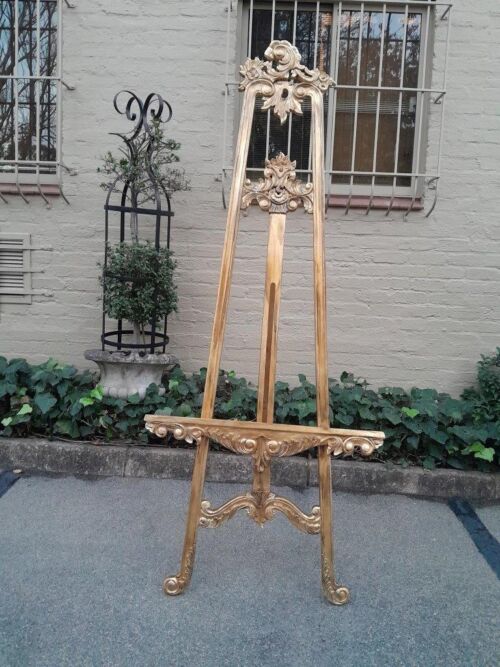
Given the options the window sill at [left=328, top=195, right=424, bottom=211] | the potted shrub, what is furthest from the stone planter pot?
the window sill at [left=328, top=195, right=424, bottom=211]

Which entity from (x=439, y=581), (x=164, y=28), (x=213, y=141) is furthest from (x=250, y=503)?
(x=164, y=28)

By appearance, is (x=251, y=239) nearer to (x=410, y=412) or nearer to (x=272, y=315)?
(x=410, y=412)

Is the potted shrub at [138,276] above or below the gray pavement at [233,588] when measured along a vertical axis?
above

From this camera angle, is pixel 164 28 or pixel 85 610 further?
pixel 164 28

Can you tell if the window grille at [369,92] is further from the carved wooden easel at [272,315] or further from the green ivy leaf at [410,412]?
→ the carved wooden easel at [272,315]

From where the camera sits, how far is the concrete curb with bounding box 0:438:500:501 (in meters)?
3.11

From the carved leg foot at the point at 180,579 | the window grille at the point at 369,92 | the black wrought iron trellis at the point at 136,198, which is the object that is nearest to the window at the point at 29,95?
the black wrought iron trellis at the point at 136,198

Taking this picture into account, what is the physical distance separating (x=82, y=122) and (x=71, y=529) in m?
2.88

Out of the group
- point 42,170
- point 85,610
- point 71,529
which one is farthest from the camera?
point 42,170

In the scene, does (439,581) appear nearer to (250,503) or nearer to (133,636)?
(250,503)

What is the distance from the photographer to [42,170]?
157 inches

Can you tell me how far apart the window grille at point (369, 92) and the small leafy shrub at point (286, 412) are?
143 cm

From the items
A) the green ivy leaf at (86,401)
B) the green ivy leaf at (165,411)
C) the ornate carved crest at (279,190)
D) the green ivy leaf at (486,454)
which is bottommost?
the green ivy leaf at (486,454)

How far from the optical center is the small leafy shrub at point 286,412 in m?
3.18
